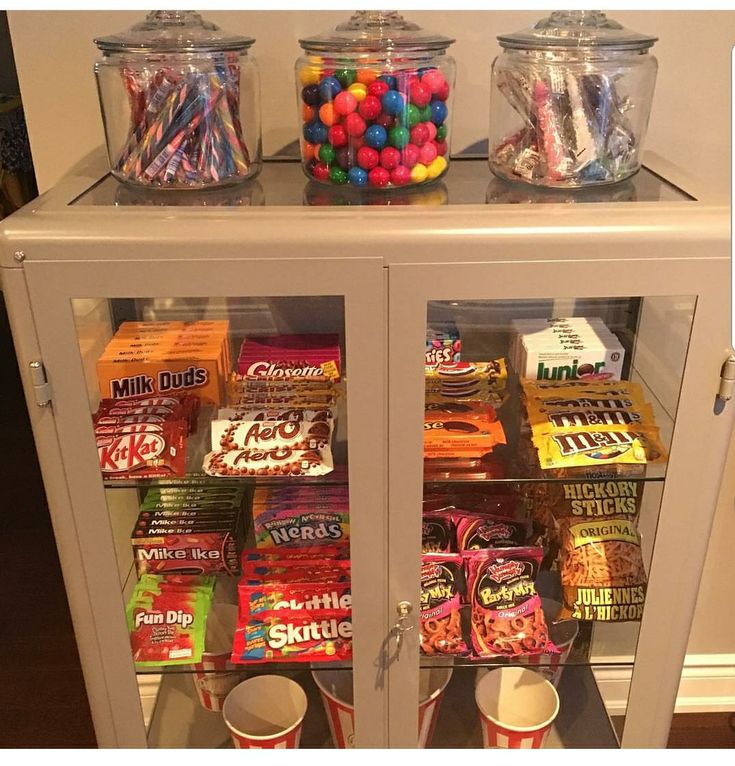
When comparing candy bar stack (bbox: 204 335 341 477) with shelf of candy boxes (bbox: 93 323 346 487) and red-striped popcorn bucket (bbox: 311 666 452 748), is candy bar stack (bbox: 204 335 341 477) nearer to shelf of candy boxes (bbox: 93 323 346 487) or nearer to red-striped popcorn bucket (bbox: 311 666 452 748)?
shelf of candy boxes (bbox: 93 323 346 487)

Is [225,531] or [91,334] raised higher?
[91,334]

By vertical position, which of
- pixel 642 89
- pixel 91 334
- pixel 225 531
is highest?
pixel 642 89

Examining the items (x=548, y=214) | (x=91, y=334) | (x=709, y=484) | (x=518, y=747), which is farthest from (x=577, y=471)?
(x=91, y=334)

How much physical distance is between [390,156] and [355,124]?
67mm

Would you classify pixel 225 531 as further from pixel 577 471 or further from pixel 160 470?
pixel 577 471

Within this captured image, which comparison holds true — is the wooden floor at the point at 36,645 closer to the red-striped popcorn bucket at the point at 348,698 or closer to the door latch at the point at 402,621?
the red-striped popcorn bucket at the point at 348,698

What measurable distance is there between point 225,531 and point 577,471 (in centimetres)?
58

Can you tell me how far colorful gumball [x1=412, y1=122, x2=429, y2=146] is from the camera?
112 cm

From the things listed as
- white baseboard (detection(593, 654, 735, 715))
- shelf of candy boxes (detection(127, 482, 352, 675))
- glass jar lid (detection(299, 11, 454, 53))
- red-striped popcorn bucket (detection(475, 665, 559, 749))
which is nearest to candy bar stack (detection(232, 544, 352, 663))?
shelf of candy boxes (detection(127, 482, 352, 675))

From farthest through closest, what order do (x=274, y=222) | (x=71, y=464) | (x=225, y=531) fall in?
(x=225, y=531)
(x=71, y=464)
(x=274, y=222)

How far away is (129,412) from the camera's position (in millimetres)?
1161

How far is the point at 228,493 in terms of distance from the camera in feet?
4.16

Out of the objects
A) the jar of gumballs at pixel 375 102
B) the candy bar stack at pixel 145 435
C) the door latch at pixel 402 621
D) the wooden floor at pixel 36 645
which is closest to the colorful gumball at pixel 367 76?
the jar of gumballs at pixel 375 102

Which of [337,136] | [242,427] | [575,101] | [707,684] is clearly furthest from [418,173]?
[707,684]
